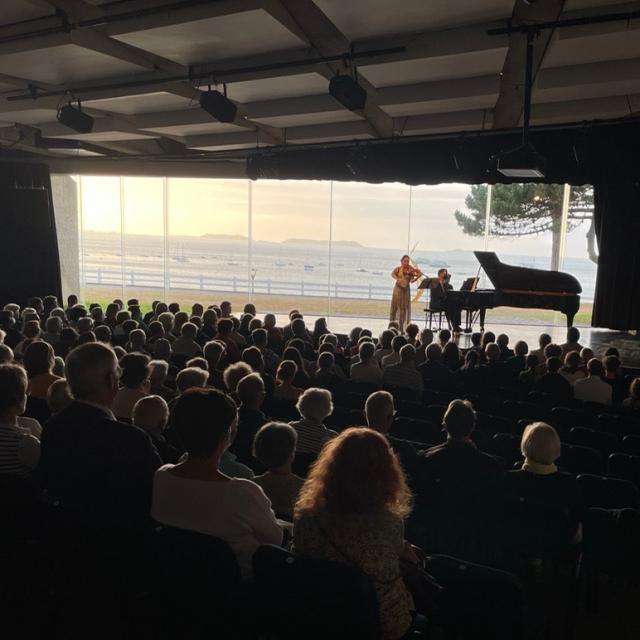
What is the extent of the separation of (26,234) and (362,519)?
46.7ft

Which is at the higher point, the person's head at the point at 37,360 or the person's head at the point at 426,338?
the person's head at the point at 37,360

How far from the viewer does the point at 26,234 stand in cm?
1409

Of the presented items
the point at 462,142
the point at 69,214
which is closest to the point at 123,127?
the point at 462,142

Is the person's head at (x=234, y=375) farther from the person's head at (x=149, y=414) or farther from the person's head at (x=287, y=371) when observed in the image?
the person's head at (x=149, y=414)

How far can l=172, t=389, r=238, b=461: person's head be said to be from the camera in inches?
86.6

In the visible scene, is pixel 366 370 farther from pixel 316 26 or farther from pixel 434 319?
pixel 434 319

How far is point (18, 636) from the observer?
2623 millimetres

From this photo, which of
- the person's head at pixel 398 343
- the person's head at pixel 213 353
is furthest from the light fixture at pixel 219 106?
the person's head at pixel 398 343

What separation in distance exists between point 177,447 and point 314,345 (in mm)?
5420

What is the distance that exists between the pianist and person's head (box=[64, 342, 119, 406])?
35.2 ft

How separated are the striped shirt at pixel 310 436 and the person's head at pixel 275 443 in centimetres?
101

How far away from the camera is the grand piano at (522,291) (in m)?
12.3

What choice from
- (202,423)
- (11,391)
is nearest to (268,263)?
(11,391)

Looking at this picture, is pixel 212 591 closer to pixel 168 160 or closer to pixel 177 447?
pixel 177 447
